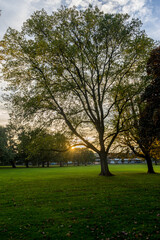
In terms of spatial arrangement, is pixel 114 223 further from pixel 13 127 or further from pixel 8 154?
pixel 8 154

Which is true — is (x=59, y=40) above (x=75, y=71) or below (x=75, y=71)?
above

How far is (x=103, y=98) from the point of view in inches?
1044

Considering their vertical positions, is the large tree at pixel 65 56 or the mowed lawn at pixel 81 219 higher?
the large tree at pixel 65 56

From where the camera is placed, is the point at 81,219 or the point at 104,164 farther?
the point at 104,164

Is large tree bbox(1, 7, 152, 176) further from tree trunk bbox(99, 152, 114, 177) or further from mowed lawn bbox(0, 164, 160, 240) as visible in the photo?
mowed lawn bbox(0, 164, 160, 240)

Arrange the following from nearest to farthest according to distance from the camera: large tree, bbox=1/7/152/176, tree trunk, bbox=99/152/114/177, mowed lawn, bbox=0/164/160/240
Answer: mowed lawn, bbox=0/164/160/240
large tree, bbox=1/7/152/176
tree trunk, bbox=99/152/114/177

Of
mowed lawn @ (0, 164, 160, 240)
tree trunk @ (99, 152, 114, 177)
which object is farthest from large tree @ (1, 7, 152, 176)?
mowed lawn @ (0, 164, 160, 240)

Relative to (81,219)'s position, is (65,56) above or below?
above

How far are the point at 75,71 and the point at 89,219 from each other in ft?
66.4

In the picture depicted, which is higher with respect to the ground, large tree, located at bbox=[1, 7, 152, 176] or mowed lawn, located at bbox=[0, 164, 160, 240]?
large tree, located at bbox=[1, 7, 152, 176]

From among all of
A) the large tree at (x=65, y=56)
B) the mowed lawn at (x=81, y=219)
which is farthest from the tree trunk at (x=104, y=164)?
the mowed lawn at (x=81, y=219)

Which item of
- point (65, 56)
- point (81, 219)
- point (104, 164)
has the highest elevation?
point (65, 56)

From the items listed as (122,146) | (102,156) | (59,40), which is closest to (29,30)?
(59,40)

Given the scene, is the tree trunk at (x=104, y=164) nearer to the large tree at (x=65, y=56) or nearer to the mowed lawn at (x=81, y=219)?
the large tree at (x=65, y=56)
